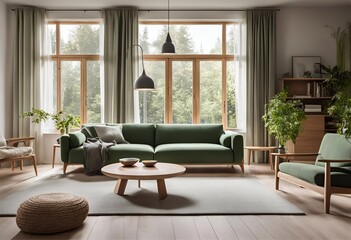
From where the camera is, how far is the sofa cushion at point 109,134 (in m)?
6.06

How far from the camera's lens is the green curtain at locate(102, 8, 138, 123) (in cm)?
688

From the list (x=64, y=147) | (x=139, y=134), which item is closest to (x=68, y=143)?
(x=64, y=147)

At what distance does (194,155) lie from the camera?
5.71 m

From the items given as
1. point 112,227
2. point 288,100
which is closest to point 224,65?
point 288,100

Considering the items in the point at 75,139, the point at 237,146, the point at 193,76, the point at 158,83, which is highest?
the point at 193,76

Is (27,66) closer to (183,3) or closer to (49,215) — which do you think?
(183,3)

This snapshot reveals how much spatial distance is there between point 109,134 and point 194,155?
154 cm

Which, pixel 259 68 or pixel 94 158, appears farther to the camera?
pixel 259 68

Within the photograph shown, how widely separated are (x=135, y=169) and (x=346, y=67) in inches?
199

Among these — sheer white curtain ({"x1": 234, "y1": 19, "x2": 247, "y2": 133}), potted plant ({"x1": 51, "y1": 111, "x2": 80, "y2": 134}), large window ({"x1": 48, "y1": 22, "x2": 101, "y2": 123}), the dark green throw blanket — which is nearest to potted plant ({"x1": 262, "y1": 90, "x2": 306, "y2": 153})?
sheer white curtain ({"x1": 234, "y1": 19, "x2": 247, "y2": 133})

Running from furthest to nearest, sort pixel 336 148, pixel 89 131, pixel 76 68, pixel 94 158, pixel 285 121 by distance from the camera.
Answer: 1. pixel 76 68
2. pixel 89 131
3. pixel 285 121
4. pixel 94 158
5. pixel 336 148

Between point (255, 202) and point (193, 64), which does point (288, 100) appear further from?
point (255, 202)

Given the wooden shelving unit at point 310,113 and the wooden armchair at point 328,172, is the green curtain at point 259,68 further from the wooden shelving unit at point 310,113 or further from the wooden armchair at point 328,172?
the wooden armchair at point 328,172

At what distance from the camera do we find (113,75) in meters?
6.89
